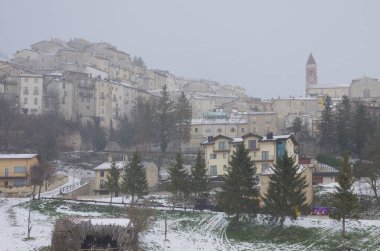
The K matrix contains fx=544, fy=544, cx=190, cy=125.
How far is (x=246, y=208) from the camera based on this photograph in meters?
50.6

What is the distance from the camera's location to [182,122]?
102 m

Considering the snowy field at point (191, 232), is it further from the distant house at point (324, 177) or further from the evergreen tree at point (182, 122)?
the evergreen tree at point (182, 122)

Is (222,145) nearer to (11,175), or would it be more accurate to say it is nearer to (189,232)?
(189,232)

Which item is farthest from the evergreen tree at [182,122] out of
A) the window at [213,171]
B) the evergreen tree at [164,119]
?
the window at [213,171]

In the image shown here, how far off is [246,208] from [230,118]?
218ft

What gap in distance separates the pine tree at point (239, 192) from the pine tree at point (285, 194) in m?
2.11

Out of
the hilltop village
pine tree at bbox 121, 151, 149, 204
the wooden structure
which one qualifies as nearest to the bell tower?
the hilltop village

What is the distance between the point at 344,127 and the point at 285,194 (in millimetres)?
40331

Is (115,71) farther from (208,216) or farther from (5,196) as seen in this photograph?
(208,216)

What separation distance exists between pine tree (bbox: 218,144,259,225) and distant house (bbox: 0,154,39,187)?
101ft

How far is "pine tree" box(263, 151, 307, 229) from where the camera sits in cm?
4791

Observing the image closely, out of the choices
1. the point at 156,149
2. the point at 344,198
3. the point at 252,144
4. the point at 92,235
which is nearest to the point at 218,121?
the point at 156,149

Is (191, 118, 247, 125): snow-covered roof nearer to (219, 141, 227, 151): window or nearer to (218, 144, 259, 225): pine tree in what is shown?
(219, 141, 227, 151): window

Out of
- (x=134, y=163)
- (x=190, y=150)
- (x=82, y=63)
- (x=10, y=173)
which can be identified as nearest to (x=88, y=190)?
(x=10, y=173)
